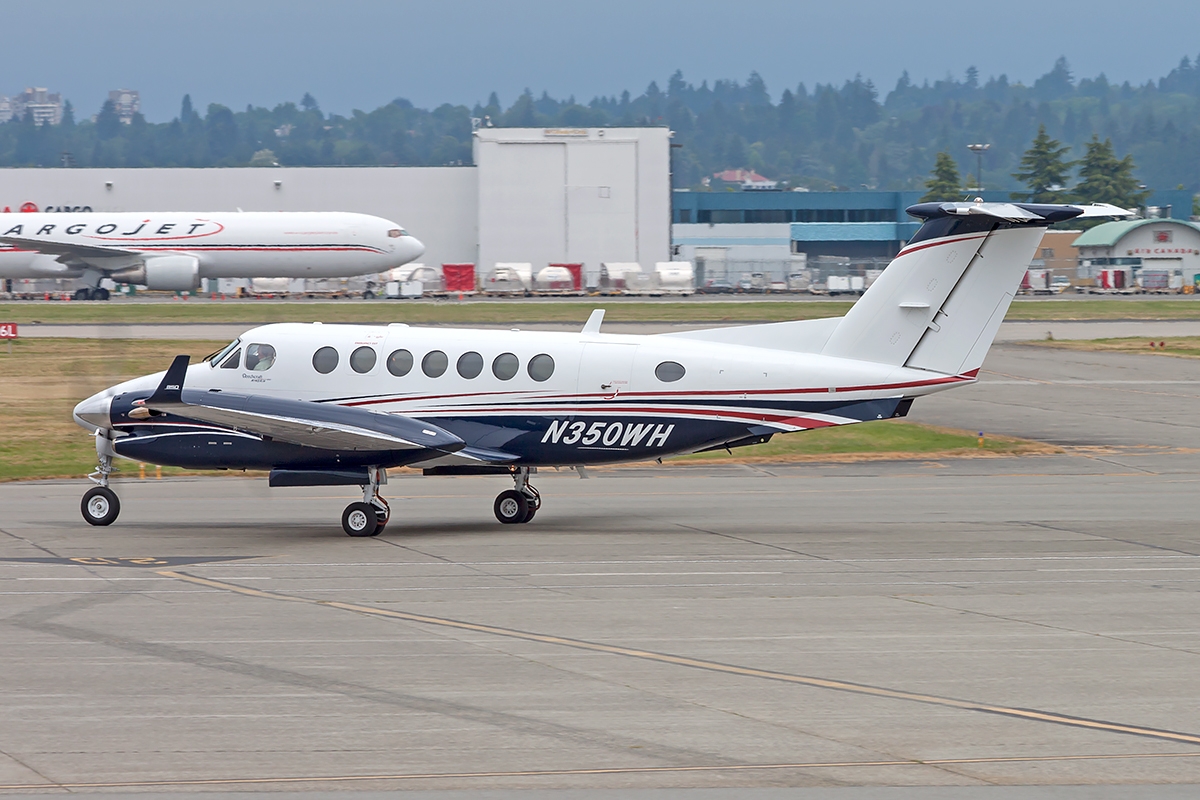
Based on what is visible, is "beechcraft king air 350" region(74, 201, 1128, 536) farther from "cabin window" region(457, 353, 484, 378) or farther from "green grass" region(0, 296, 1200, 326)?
"green grass" region(0, 296, 1200, 326)

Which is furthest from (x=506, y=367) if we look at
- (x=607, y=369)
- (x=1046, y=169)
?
(x=1046, y=169)

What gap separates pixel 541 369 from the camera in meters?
19.8

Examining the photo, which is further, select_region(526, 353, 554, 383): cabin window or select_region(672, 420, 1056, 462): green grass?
select_region(672, 420, 1056, 462): green grass

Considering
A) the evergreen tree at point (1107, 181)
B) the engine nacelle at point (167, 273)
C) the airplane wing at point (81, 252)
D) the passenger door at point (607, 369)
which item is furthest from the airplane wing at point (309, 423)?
the evergreen tree at point (1107, 181)

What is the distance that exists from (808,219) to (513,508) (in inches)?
5910

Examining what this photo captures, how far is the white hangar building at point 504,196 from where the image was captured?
105 metres

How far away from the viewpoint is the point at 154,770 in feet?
28.9

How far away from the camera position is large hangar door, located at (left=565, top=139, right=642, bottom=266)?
105m

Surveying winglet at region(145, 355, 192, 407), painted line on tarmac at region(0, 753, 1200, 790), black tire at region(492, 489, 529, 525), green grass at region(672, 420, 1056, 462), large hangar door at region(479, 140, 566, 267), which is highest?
large hangar door at region(479, 140, 566, 267)

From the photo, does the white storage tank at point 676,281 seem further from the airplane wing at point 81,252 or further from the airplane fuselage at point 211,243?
the airplane wing at point 81,252

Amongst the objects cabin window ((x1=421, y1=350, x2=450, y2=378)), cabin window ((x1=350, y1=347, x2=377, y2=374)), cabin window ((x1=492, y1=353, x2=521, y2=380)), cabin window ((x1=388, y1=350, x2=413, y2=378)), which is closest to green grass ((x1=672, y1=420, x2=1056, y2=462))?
cabin window ((x1=492, y1=353, x2=521, y2=380))

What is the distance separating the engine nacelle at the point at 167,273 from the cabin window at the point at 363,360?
197ft

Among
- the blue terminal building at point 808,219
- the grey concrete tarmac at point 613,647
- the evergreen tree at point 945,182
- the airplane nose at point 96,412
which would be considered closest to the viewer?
the grey concrete tarmac at point 613,647

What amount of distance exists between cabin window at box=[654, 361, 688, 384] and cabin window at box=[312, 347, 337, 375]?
189 inches
